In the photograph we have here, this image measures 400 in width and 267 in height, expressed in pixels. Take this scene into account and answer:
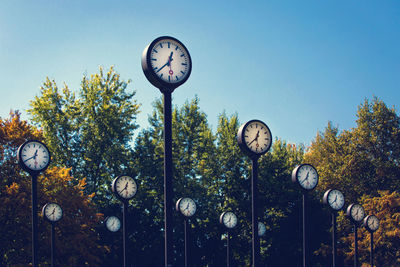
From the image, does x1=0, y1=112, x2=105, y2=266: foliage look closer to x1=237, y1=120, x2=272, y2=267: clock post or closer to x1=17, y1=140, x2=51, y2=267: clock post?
x1=17, y1=140, x2=51, y2=267: clock post

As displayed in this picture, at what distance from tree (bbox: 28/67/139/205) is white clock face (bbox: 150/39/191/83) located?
2824 centimetres

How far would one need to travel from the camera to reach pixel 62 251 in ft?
87.1

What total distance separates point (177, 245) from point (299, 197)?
1097 centimetres

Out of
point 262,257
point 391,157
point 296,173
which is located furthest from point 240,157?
point 296,173

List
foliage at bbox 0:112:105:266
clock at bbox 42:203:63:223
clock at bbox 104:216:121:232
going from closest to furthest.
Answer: clock at bbox 42:203:63:223, foliage at bbox 0:112:105:266, clock at bbox 104:216:121:232

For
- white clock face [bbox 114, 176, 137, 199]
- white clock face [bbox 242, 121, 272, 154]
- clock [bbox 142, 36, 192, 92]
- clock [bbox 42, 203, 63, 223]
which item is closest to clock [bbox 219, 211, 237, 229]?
clock [bbox 42, 203, 63, 223]

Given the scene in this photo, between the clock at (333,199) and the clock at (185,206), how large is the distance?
7.83 metres

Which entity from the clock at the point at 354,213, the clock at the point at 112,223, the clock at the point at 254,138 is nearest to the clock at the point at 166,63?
the clock at the point at 254,138

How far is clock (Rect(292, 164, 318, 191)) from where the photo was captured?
15.4 metres

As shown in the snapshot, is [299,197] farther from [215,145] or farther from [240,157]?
[215,145]

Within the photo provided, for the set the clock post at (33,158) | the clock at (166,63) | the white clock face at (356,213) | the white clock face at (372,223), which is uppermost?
the clock at (166,63)

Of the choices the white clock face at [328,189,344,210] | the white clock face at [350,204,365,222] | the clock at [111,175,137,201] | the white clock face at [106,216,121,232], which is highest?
the clock at [111,175,137,201]

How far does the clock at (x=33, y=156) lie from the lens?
14.1 m

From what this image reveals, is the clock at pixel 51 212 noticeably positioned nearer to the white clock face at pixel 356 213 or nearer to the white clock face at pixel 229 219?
the white clock face at pixel 229 219
